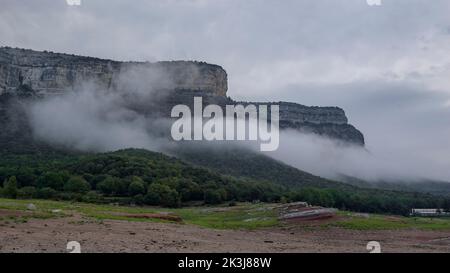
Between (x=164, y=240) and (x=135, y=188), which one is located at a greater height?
(x=135, y=188)

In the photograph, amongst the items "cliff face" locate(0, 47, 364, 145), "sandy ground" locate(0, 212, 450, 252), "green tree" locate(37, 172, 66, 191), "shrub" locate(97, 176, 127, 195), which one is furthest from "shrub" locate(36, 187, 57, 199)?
"cliff face" locate(0, 47, 364, 145)

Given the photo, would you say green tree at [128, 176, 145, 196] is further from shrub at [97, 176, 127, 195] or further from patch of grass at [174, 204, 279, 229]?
patch of grass at [174, 204, 279, 229]

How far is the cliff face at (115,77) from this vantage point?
158500 millimetres

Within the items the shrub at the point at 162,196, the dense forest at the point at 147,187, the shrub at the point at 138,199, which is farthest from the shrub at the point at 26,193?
the shrub at the point at 162,196

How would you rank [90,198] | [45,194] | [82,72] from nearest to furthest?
[45,194], [90,198], [82,72]

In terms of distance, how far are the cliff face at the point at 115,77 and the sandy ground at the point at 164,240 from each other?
120 metres

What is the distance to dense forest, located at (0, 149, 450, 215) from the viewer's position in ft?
255

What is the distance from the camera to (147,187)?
8462 cm

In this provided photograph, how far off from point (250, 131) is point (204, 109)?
21312mm

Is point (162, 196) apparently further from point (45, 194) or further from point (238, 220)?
point (238, 220)

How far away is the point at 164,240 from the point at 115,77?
154986mm

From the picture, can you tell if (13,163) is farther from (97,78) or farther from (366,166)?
(366,166)

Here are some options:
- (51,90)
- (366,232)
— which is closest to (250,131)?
(51,90)

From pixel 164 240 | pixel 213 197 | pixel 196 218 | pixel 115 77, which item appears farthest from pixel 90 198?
pixel 115 77
